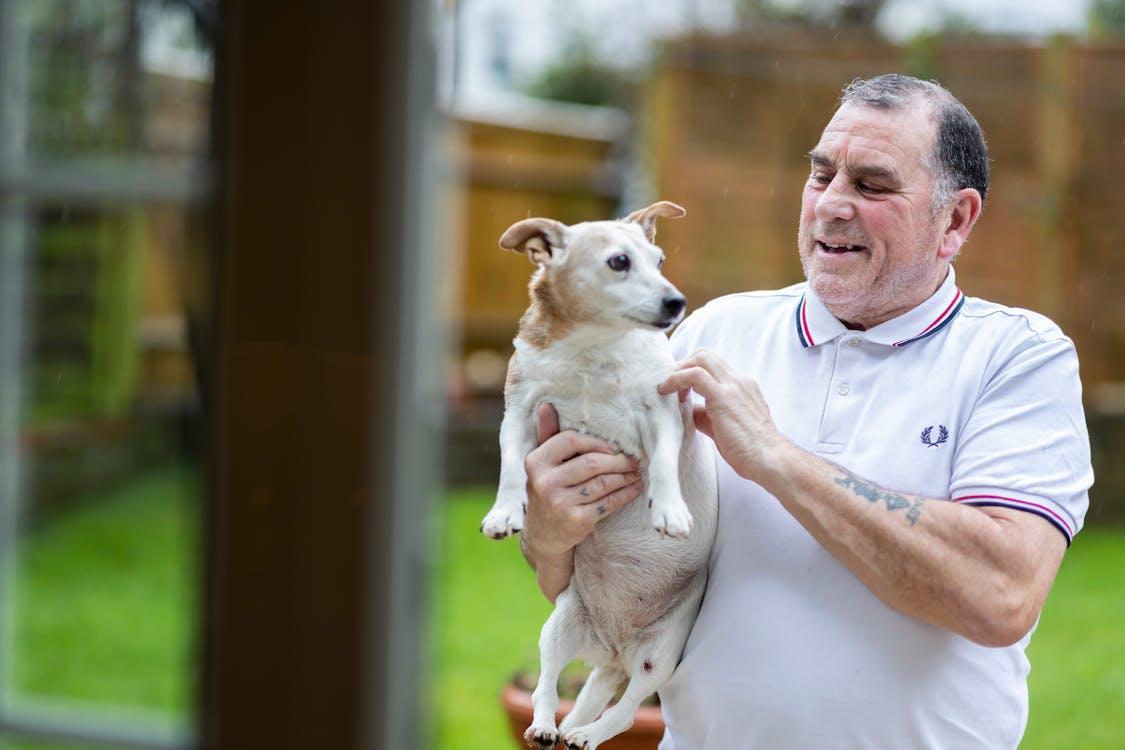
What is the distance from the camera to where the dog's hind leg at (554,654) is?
1.52 meters

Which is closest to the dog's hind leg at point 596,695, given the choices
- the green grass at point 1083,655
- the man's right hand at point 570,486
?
the man's right hand at point 570,486

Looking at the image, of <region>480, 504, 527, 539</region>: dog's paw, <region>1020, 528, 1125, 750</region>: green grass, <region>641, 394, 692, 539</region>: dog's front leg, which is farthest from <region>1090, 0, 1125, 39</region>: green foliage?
<region>480, 504, 527, 539</region>: dog's paw

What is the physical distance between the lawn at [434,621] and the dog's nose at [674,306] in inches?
15.5

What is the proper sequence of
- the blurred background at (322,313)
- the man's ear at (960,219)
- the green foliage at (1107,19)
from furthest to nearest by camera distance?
the green foliage at (1107,19) < the man's ear at (960,219) < the blurred background at (322,313)

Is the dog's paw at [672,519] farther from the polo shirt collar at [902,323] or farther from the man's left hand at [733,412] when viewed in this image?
the polo shirt collar at [902,323]

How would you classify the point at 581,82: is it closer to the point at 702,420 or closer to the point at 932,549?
the point at 702,420

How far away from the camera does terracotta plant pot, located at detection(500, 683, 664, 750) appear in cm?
182

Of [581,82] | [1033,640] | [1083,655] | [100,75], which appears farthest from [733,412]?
[581,82]

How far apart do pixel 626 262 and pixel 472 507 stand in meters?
3.03

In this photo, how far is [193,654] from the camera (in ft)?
3.43

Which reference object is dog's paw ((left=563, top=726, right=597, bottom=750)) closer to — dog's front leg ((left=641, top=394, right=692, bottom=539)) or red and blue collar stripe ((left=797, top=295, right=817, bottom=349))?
dog's front leg ((left=641, top=394, right=692, bottom=539))

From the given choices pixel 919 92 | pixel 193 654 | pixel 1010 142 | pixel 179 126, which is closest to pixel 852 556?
pixel 919 92

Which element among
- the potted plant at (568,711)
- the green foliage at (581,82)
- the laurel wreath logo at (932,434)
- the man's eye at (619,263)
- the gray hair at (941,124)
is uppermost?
the green foliage at (581,82)

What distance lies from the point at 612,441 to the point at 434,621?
0.48 meters
